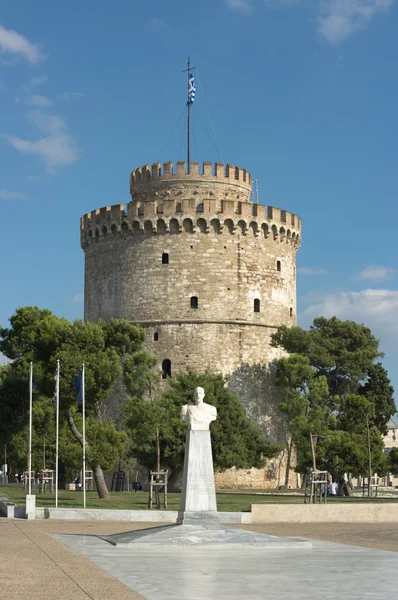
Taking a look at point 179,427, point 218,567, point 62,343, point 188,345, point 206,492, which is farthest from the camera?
point 188,345

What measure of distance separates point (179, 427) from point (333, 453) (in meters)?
9.71

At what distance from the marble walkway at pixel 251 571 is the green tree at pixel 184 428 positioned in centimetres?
2256

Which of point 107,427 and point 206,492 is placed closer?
point 206,492

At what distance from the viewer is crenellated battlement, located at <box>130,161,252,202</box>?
49.2 meters

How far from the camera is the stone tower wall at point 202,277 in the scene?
46938 millimetres

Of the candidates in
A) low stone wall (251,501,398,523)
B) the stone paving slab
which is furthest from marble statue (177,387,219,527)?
low stone wall (251,501,398,523)

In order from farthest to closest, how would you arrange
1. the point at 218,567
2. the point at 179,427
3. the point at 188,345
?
1. the point at 188,345
2. the point at 179,427
3. the point at 218,567

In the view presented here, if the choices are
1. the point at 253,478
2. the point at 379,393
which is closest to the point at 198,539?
the point at 253,478

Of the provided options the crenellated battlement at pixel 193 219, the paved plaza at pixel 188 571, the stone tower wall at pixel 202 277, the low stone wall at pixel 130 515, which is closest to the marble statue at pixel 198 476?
the paved plaza at pixel 188 571

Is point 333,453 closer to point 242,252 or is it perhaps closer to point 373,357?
point 373,357

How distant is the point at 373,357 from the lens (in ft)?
166

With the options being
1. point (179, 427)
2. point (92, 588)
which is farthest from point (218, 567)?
point (179, 427)

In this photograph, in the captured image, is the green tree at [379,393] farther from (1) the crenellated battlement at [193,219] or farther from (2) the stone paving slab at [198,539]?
(2) the stone paving slab at [198,539]

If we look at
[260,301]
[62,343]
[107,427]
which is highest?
[260,301]
